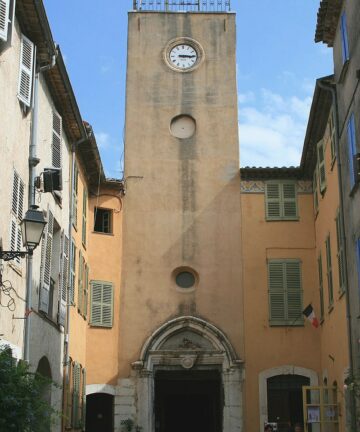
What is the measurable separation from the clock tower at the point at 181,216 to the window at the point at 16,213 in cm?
926

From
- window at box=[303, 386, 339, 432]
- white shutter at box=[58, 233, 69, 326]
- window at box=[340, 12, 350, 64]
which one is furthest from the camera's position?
window at box=[303, 386, 339, 432]

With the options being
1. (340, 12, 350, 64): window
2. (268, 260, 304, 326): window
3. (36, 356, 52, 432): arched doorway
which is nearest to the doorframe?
(268, 260, 304, 326): window

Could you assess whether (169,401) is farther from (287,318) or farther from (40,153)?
(40,153)

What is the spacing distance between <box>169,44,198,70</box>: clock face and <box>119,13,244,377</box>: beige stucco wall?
0.30 meters

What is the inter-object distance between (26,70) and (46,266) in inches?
167

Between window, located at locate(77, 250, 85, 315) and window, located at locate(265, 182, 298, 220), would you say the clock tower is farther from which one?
window, located at locate(77, 250, 85, 315)

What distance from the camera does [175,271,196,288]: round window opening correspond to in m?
23.0

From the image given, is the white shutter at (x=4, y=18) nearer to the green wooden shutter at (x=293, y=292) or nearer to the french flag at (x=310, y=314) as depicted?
the french flag at (x=310, y=314)

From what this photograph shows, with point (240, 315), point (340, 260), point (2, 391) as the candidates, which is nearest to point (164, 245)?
point (240, 315)

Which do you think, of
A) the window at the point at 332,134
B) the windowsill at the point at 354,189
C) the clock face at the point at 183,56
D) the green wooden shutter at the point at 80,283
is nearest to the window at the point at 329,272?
the window at the point at 332,134

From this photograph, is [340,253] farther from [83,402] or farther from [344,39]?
[83,402]

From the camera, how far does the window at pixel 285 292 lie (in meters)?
22.2

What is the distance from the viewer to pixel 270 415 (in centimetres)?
2177

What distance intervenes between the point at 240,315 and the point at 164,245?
9.96ft
